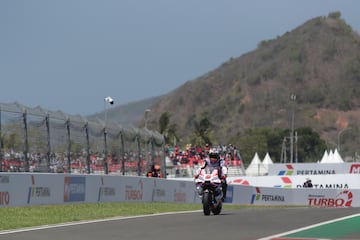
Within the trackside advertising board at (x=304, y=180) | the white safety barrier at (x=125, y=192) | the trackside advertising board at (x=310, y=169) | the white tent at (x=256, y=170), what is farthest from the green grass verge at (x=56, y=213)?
the white tent at (x=256, y=170)

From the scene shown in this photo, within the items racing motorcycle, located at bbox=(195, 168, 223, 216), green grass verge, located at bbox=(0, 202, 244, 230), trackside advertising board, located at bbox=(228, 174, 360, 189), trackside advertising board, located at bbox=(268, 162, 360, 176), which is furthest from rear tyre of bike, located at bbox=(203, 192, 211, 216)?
trackside advertising board, located at bbox=(268, 162, 360, 176)

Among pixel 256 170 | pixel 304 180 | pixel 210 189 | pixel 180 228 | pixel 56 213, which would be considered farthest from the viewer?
pixel 256 170

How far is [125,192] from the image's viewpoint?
28.4 meters

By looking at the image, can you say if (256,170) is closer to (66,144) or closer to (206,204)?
(66,144)

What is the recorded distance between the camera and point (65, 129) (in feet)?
87.1

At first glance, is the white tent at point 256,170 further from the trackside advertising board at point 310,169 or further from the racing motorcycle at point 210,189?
the racing motorcycle at point 210,189

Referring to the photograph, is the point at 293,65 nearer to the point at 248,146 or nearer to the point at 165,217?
the point at 248,146

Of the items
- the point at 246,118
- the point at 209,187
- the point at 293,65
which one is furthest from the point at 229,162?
the point at 293,65

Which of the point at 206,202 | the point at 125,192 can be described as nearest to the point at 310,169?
the point at 125,192

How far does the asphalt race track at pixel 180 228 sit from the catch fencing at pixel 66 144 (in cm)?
556

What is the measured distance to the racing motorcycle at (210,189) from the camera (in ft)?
69.0

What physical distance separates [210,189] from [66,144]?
6711 mm

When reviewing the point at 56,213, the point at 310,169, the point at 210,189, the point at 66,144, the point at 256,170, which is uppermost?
the point at 66,144

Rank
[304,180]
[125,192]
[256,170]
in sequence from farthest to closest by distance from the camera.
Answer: [256,170], [304,180], [125,192]
